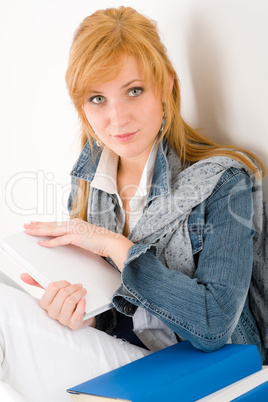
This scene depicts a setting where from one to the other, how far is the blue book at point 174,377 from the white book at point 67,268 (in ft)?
0.60

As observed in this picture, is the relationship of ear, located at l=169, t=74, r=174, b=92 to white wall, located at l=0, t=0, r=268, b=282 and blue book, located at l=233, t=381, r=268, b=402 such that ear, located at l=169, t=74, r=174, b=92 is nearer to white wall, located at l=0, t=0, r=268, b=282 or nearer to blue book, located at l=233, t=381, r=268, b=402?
white wall, located at l=0, t=0, r=268, b=282

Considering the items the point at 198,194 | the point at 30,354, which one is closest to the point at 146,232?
the point at 198,194

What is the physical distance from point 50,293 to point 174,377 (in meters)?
0.37

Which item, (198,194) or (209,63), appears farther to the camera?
(209,63)

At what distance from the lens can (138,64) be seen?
4.24 ft

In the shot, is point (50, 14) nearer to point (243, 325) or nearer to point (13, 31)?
point (13, 31)

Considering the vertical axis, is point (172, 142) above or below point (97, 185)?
above

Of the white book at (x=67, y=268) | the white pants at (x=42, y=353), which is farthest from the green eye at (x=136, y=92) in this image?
the white pants at (x=42, y=353)

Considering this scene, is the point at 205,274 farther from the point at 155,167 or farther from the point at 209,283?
the point at 155,167

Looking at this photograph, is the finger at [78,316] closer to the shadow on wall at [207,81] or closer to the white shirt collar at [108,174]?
the white shirt collar at [108,174]

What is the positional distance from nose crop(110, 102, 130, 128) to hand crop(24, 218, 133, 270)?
0.95 feet

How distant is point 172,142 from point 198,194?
228 mm

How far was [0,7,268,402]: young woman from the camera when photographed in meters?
1.17

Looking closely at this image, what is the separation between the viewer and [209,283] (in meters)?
1.19
